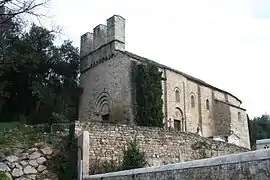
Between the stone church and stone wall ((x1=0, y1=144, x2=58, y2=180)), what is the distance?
13.7 metres

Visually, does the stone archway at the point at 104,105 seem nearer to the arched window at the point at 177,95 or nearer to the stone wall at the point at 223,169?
the arched window at the point at 177,95

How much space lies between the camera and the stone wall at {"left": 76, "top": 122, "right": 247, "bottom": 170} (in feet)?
56.3

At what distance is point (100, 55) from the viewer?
112ft

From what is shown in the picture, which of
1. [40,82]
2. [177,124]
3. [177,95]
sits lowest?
[177,124]

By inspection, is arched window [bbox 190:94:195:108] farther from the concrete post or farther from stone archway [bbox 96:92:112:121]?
the concrete post

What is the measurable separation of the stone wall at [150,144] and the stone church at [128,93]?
9.41 metres

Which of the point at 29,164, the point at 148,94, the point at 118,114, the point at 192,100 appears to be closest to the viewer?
the point at 29,164

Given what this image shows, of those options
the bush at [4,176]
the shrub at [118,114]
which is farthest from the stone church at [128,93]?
the bush at [4,176]

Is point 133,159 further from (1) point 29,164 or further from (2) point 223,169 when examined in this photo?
(2) point 223,169

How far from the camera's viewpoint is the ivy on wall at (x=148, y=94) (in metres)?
29.0

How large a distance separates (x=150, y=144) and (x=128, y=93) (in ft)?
38.7

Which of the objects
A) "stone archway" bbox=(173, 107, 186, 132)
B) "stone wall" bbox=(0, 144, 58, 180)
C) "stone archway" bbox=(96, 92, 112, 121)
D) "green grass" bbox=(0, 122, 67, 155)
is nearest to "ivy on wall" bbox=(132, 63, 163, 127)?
"stone archway" bbox=(96, 92, 112, 121)

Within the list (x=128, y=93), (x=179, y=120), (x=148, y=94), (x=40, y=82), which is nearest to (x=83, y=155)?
(x=148, y=94)

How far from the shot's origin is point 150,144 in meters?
18.9
